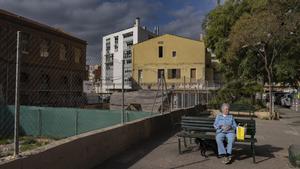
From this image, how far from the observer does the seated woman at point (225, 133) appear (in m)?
7.88

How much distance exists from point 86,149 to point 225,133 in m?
3.19

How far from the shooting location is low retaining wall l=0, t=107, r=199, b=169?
5.08 meters

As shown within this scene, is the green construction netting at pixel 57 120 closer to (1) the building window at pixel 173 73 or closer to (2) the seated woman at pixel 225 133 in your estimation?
(2) the seated woman at pixel 225 133

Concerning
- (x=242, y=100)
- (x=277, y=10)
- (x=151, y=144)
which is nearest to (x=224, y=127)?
(x=151, y=144)

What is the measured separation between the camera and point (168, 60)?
198ft

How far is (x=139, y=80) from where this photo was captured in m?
59.0

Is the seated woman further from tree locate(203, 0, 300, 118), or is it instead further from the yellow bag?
tree locate(203, 0, 300, 118)

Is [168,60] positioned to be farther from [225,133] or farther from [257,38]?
[225,133]

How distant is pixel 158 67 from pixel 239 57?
99.6 feet

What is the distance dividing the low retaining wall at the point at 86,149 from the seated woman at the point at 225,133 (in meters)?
2.31

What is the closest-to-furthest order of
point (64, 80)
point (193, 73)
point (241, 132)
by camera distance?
point (241, 132) → point (64, 80) → point (193, 73)

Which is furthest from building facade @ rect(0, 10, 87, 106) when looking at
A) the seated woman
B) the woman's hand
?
the woman's hand

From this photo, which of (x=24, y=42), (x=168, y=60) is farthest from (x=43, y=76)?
(x=168, y=60)

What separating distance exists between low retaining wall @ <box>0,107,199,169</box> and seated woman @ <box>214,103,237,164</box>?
2314mm
